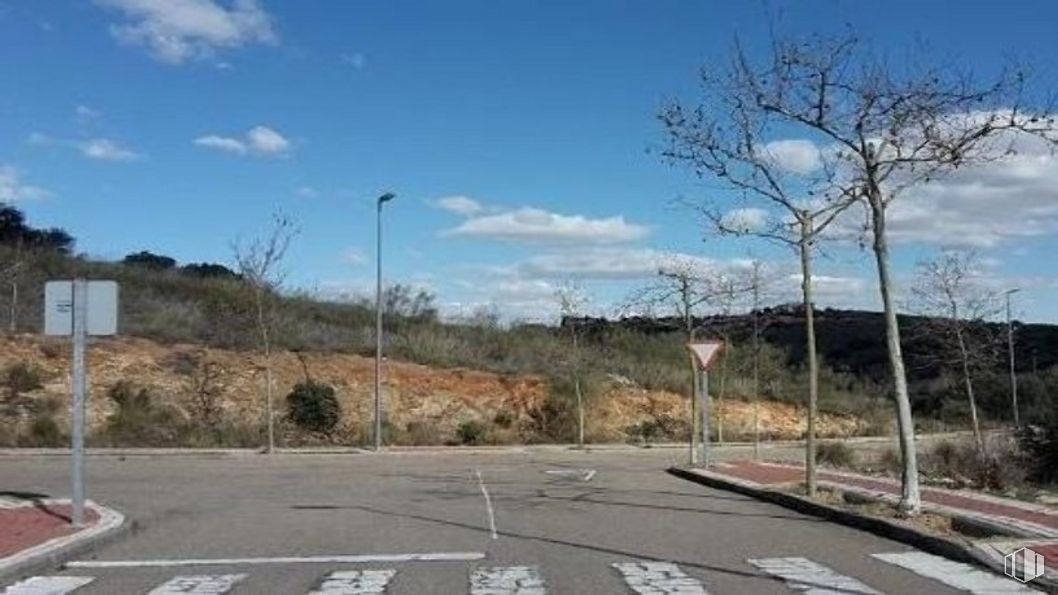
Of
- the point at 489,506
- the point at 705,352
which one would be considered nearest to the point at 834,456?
the point at 705,352

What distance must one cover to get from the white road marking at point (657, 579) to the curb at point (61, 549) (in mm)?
5460

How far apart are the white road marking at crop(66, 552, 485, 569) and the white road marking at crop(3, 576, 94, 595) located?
2.91 ft

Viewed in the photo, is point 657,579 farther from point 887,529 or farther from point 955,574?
point 887,529

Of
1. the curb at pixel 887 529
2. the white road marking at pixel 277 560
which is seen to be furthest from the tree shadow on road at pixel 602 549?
the curb at pixel 887 529

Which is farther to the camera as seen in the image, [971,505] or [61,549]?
[971,505]

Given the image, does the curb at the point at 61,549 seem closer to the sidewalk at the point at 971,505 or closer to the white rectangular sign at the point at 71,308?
the white rectangular sign at the point at 71,308

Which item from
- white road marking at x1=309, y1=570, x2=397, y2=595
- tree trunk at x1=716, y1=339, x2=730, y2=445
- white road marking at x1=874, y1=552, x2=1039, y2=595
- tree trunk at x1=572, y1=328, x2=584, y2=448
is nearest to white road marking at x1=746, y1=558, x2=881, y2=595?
white road marking at x1=874, y1=552, x2=1039, y2=595

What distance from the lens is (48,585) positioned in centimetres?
1122

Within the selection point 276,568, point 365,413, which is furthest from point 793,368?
point 276,568

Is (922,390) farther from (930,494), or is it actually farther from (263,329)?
(930,494)

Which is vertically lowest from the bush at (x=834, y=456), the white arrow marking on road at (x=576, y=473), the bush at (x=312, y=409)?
the white arrow marking on road at (x=576, y=473)

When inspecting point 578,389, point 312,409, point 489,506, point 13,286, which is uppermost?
point 13,286

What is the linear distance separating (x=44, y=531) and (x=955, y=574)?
9820 mm

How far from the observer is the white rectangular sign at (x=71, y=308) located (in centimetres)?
1526
